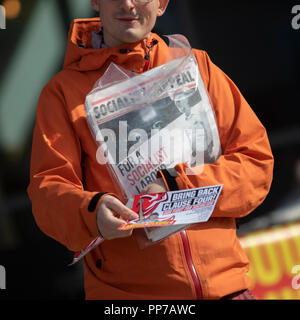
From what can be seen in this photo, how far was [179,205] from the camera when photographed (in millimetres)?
1729

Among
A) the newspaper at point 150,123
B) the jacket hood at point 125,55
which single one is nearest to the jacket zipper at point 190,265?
the newspaper at point 150,123

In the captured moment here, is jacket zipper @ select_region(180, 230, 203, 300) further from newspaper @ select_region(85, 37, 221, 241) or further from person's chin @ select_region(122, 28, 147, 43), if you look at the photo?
person's chin @ select_region(122, 28, 147, 43)

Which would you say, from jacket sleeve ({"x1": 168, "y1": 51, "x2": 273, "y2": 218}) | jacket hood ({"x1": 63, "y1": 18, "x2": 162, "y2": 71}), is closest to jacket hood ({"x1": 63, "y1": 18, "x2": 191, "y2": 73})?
jacket hood ({"x1": 63, "y1": 18, "x2": 162, "y2": 71})

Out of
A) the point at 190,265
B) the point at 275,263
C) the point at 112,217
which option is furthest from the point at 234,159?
the point at 275,263

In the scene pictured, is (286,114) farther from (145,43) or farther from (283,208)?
(145,43)

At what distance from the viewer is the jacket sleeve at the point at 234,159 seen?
1.90m

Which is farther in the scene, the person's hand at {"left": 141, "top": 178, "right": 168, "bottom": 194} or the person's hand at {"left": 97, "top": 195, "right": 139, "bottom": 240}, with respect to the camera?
the person's hand at {"left": 141, "top": 178, "right": 168, "bottom": 194}

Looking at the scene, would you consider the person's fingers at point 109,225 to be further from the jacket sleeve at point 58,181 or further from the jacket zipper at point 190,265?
the jacket zipper at point 190,265

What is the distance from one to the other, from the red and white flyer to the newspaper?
0.39 feet

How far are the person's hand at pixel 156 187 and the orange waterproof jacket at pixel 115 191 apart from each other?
2.2 inches

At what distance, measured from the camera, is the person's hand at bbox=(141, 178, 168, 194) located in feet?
6.04

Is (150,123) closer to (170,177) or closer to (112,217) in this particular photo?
(170,177)

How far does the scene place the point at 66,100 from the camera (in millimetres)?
2004

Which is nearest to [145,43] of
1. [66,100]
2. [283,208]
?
[66,100]
